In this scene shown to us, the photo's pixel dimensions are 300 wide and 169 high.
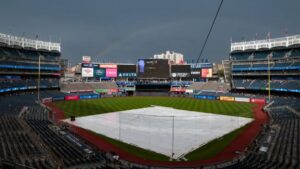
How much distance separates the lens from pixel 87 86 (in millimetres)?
91375

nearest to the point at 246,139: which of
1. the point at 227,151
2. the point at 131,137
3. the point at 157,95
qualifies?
the point at 227,151

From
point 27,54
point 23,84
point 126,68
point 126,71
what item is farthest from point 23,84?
point 126,68

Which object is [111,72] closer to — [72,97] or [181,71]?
[72,97]

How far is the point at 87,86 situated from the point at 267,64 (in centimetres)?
6358

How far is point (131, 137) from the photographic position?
30609 millimetres

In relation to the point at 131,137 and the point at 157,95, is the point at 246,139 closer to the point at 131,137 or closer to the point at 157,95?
the point at 131,137

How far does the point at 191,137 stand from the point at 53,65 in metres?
66.3

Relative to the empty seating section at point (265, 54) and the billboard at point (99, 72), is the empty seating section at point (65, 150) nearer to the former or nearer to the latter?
the billboard at point (99, 72)

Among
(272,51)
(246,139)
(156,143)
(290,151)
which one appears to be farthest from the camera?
(272,51)

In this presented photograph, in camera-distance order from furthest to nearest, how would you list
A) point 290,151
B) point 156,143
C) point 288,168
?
point 156,143 < point 290,151 < point 288,168

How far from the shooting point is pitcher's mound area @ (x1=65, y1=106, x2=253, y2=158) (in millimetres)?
27500

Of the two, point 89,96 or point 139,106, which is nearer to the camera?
point 139,106

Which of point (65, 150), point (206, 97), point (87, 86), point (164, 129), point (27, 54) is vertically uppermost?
point (27, 54)

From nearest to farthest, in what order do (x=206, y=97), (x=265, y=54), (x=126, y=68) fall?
(x=265, y=54)
(x=206, y=97)
(x=126, y=68)
